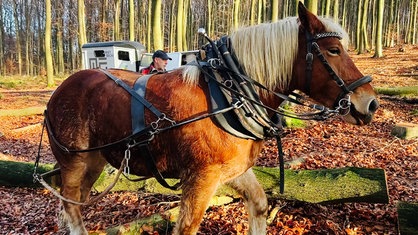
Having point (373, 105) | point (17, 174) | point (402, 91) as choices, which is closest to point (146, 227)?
point (373, 105)

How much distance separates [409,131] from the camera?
290 inches

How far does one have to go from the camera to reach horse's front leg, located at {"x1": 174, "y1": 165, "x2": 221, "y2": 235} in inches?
110

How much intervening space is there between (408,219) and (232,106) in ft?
6.73

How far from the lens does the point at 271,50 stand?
2863mm

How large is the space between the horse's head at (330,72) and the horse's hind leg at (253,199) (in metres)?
1.08

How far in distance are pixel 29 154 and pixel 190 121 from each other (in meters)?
7.43

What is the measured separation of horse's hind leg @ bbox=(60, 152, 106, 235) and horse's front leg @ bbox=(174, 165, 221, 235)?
56.0 inches

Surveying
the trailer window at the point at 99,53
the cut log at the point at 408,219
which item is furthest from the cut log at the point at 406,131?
the trailer window at the point at 99,53

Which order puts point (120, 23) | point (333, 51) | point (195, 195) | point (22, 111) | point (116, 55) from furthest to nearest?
1. point (120, 23)
2. point (116, 55)
3. point (22, 111)
4. point (195, 195)
5. point (333, 51)

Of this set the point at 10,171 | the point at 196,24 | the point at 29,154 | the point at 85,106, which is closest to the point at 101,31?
the point at 196,24

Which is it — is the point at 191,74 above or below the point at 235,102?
above

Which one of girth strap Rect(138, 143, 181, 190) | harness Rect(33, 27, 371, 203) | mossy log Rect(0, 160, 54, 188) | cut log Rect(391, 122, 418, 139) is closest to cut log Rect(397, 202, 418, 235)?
harness Rect(33, 27, 371, 203)

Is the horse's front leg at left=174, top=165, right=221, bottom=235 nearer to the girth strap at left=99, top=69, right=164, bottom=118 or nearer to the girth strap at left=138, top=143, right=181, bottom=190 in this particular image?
the girth strap at left=138, top=143, right=181, bottom=190

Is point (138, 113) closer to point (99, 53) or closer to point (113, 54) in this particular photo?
point (113, 54)
